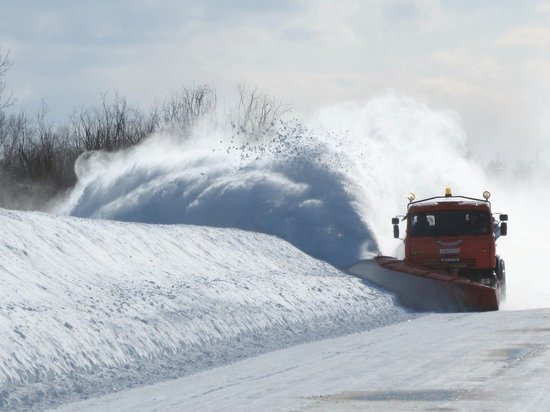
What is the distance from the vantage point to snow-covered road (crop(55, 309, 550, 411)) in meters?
9.31

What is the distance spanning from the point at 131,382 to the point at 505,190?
2629 cm

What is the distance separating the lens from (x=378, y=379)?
10680 millimetres

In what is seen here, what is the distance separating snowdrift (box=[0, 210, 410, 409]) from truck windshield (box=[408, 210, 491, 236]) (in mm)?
1855

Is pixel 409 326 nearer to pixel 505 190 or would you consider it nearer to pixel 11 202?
pixel 505 190

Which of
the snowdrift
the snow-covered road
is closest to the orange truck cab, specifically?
the snowdrift

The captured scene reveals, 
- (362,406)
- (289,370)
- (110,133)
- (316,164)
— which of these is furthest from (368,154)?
(110,133)

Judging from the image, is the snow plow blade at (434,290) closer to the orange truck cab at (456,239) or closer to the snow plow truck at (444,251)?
the snow plow truck at (444,251)

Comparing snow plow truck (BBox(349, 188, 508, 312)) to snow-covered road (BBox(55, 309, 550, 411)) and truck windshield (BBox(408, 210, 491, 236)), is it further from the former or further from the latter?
snow-covered road (BBox(55, 309, 550, 411))

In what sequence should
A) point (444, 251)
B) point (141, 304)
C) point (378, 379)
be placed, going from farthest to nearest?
point (444, 251), point (141, 304), point (378, 379)

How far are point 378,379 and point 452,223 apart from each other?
11.9m

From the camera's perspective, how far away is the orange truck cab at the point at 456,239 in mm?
21828

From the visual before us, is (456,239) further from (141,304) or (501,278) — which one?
(141,304)

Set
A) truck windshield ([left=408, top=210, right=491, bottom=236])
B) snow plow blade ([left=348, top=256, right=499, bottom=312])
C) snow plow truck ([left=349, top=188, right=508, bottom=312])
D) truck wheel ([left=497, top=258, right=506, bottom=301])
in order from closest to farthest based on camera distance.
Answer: snow plow blade ([left=348, top=256, right=499, bottom=312]) → snow plow truck ([left=349, top=188, right=508, bottom=312]) → truck windshield ([left=408, top=210, right=491, bottom=236]) → truck wheel ([left=497, top=258, right=506, bottom=301])

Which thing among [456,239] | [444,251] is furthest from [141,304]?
[456,239]
